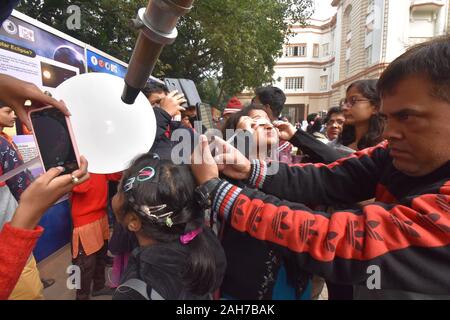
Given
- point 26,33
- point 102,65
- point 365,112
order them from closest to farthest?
point 365,112, point 26,33, point 102,65

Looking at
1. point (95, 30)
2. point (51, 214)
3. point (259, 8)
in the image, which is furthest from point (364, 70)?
point (51, 214)

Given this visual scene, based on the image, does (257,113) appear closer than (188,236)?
No

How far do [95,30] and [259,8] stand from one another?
676cm

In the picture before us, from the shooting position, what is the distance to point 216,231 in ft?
4.91

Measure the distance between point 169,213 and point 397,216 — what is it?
766 mm

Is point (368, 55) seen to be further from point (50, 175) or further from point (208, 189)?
point (50, 175)

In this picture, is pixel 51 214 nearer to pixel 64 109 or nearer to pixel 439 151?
pixel 64 109

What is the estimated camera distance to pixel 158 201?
1.21m

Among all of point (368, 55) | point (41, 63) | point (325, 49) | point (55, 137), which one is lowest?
point (55, 137)

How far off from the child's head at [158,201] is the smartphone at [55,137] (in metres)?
0.33

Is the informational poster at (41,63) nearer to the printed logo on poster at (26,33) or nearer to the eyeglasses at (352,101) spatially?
the printed logo on poster at (26,33)

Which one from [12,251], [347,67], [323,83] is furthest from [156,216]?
[323,83]

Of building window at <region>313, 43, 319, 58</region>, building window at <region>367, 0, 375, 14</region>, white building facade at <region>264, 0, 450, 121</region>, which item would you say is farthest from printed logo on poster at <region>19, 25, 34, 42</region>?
building window at <region>313, 43, 319, 58</region>

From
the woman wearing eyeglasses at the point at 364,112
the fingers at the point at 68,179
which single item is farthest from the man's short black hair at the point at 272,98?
the fingers at the point at 68,179
